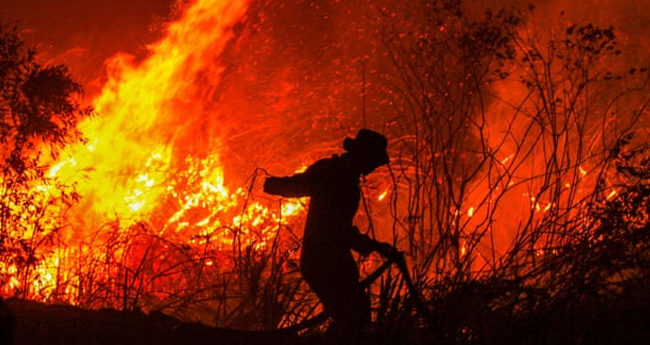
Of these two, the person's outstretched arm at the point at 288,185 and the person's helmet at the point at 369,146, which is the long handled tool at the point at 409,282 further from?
the person's outstretched arm at the point at 288,185

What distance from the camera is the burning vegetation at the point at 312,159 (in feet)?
23.2

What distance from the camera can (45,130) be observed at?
31.2 feet

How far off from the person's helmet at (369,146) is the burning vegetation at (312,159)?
101 centimetres

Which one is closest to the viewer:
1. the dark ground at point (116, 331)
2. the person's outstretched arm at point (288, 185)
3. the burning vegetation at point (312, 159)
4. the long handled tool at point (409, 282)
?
the long handled tool at point (409, 282)

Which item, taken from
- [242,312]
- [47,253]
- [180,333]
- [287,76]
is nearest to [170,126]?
[287,76]

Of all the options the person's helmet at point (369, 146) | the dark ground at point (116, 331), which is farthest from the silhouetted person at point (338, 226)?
the dark ground at point (116, 331)

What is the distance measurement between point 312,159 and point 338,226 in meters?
8.78

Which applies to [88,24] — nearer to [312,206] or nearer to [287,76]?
[287,76]

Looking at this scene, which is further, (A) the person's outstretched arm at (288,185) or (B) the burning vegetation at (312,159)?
(B) the burning vegetation at (312,159)

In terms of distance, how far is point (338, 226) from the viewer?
20.6 ft

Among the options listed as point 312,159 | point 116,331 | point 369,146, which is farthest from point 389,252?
point 312,159

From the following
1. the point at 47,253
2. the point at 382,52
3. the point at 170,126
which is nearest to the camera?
the point at 47,253

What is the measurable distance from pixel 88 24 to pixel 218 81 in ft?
15.5

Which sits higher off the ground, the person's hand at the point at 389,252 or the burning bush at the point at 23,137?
the burning bush at the point at 23,137
